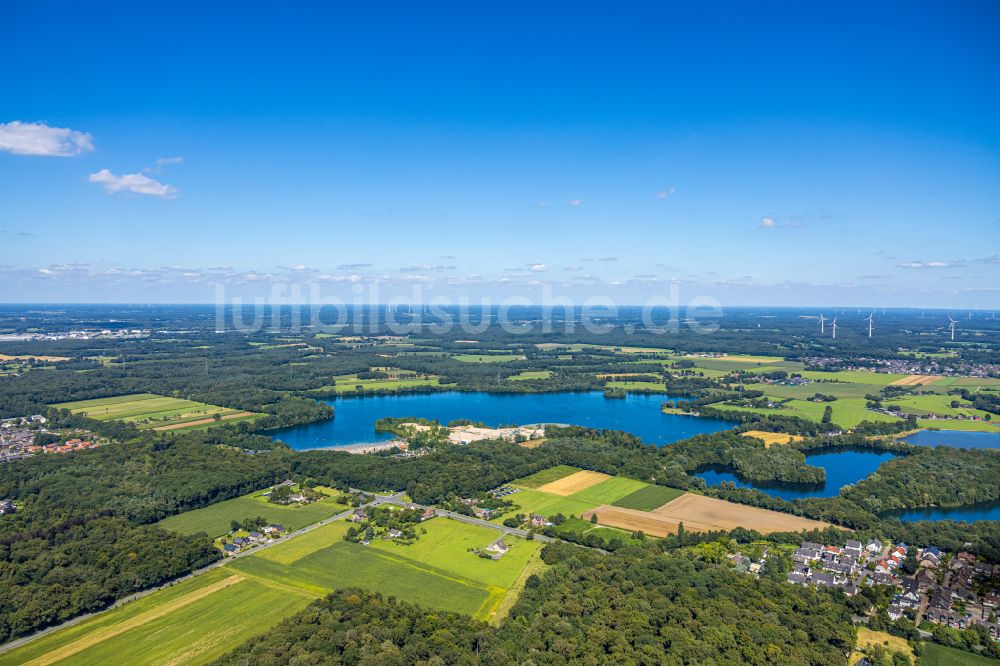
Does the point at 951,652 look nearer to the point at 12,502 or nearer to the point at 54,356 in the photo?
the point at 12,502

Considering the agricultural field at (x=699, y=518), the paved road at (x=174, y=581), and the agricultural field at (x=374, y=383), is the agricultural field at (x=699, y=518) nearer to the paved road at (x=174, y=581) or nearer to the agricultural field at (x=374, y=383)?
the paved road at (x=174, y=581)

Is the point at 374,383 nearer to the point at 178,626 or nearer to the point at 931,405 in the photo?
the point at 178,626

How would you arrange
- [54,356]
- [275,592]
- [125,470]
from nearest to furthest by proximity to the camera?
[275,592] < [125,470] < [54,356]

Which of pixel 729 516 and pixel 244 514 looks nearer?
pixel 729 516

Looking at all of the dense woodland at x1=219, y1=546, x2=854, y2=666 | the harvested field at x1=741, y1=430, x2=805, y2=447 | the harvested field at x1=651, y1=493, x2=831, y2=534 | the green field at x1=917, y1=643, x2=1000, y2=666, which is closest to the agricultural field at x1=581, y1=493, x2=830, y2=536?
the harvested field at x1=651, y1=493, x2=831, y2=534

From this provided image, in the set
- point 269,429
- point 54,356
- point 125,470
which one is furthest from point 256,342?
point 125,470

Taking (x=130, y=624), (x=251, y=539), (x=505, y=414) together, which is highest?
(x=505, y=414)

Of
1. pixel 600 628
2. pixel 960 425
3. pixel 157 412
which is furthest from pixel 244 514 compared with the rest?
pixel 960 425
